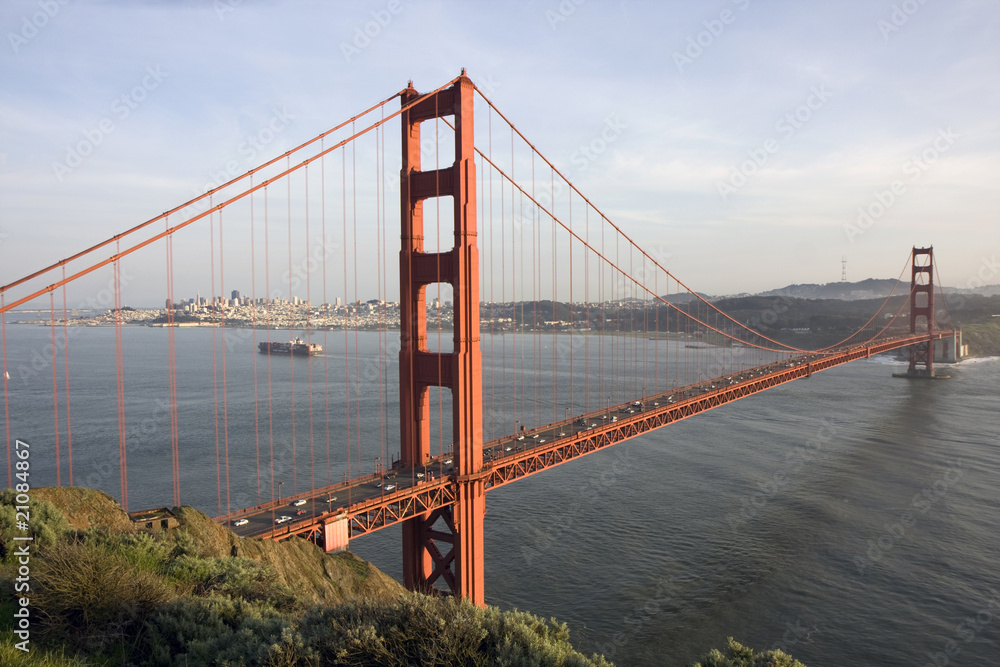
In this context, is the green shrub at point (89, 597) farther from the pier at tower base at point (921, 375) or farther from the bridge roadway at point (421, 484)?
the pier at tower base at point (921, 375)

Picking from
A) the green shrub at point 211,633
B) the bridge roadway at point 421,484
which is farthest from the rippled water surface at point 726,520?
the green shrub at point 211,633

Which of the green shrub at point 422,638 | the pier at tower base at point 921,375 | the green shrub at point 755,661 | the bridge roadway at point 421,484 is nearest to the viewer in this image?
the green shrub at point 422,638

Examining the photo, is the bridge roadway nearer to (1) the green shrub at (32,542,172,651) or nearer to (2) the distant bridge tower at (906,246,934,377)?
(1) the green shrub at (32,542,172,651)

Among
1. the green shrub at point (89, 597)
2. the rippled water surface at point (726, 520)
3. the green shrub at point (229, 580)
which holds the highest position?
the green shrub at point (89, 597)

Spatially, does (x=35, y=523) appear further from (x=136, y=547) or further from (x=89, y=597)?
(x=89, y=597)

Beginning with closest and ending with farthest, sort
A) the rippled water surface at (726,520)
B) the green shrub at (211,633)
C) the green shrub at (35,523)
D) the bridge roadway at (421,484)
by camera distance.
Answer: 1. the green shrub at (211,633)
2. the green shrub at (35,523)
3. the bridge roadway at (421,484)
4. the rippled water surface at (726,520)

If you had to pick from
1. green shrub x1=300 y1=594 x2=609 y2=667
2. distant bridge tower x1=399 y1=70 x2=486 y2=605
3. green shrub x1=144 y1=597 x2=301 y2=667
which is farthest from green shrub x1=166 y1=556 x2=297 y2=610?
distant bridge tower x1=399 y1=70 x2=486 y2=605

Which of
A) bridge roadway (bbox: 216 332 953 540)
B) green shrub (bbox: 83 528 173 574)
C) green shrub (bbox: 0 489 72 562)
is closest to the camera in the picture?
green shrub (bbox: 0 489 72 562)

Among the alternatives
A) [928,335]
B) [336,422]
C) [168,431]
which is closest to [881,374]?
[928,335]

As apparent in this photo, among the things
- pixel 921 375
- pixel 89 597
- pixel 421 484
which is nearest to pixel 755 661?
pixel 89 597

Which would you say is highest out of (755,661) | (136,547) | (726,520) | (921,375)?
(136,547)
